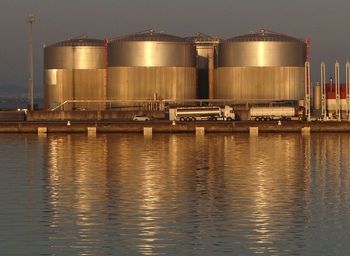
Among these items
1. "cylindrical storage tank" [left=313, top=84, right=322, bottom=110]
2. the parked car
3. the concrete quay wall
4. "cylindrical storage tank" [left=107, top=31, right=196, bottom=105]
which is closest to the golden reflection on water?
the parked car

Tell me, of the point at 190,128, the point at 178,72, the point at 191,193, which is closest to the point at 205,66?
the point at 178,72

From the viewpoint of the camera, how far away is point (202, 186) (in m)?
59.3

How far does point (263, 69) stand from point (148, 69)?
15429mm

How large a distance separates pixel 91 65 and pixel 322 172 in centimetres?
9259

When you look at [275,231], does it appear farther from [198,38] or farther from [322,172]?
[198,38]

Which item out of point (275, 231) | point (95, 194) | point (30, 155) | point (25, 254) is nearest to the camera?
point (25, 254)

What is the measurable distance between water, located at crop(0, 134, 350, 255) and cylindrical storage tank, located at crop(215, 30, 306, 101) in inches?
2316

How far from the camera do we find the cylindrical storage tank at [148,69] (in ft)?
493

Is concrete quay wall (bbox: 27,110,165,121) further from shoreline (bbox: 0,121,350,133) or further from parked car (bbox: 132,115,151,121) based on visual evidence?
shoreline (bbox: 0,121,350,133)

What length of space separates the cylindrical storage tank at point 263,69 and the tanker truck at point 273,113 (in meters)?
10.5

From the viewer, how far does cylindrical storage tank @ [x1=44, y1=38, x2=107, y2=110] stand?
15638 cm

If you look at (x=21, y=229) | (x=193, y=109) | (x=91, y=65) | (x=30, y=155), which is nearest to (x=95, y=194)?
(x=21, y=229)

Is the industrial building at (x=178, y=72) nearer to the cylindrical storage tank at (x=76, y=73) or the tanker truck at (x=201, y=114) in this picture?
the cylindrical storage tank at (x=76, y=73)

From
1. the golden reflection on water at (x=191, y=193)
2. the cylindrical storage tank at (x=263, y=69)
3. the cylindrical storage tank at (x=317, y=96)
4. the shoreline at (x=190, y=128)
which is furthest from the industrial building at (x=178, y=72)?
the golden reflection on water at (x=191, y=193)
